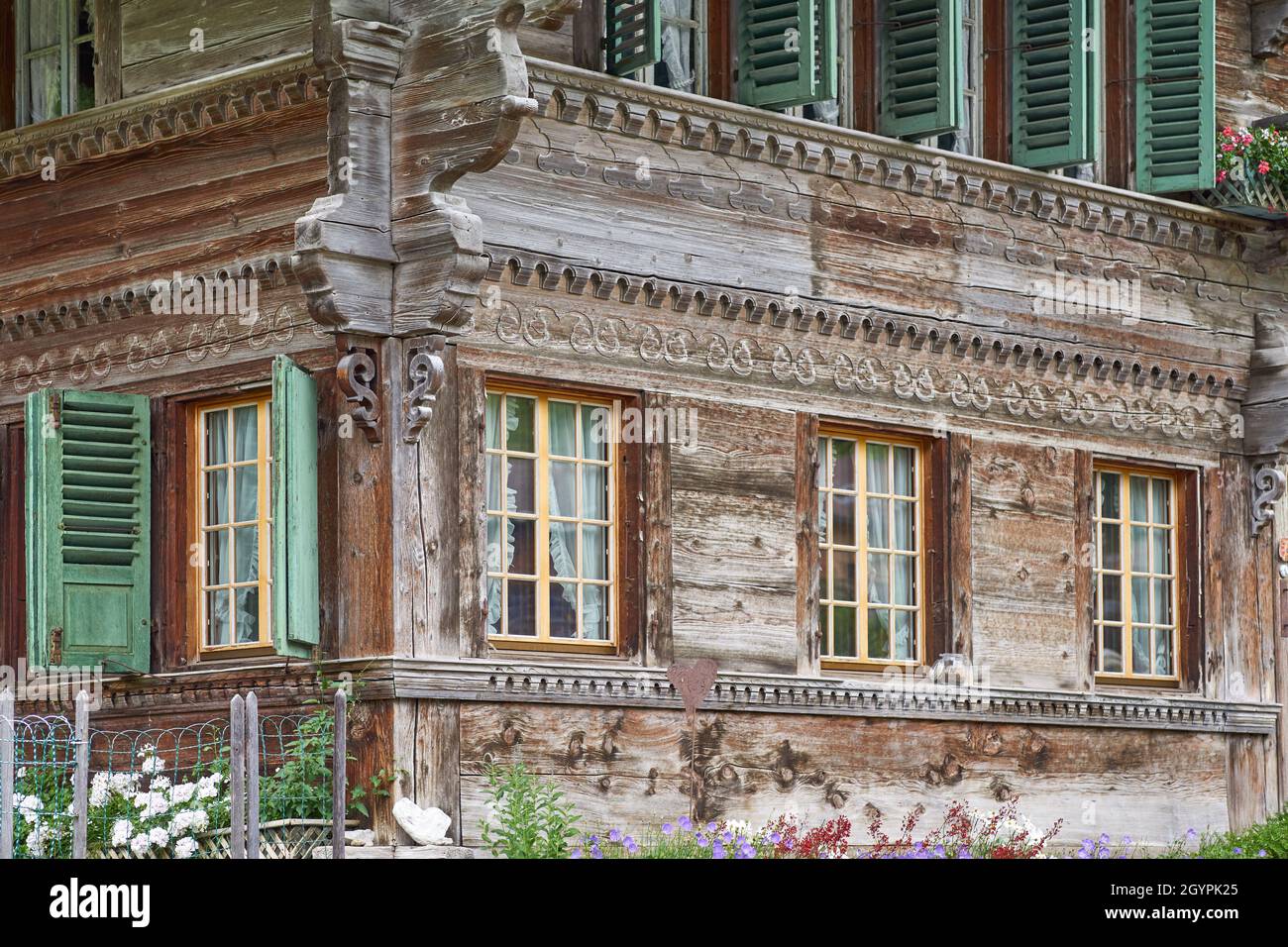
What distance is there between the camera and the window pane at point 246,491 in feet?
48.9

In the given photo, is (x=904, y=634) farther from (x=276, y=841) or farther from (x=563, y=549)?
(x=276, y=841)

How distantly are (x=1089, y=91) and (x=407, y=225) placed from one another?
18.9ft

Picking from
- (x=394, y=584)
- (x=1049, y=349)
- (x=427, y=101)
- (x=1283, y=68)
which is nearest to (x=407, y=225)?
(x=427, y=101)

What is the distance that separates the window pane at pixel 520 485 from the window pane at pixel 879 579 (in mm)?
2753

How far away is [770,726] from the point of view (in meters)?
15.6

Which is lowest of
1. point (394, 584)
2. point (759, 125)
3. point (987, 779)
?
point (987, 779)

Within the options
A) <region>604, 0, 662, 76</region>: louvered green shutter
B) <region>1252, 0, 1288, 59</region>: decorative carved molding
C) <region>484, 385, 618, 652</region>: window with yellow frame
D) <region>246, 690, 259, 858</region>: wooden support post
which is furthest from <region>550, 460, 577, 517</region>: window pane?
<region>1252, 0, 1288, 59</region>: decorative carved molding

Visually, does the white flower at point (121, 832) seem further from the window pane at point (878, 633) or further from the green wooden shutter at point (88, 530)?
the window pane at point (878, 633)

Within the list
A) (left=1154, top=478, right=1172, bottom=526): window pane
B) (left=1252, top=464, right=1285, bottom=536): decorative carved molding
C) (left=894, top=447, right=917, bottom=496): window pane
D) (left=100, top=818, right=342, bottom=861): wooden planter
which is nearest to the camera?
(left=100, top=818, right=342, bottom=861): wooden planter

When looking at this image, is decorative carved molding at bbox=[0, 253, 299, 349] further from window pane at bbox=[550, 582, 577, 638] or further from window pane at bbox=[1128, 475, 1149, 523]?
window pane at bbox=[1128, 475, 1149, 523]

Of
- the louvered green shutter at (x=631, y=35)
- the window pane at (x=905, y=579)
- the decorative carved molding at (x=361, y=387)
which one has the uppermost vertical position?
the louvered green shutter at (x=631, y=35)

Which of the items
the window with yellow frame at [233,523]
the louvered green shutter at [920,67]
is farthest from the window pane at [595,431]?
the louvered green shutter at [920,67]

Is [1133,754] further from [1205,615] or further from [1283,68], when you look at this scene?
[1283,68]

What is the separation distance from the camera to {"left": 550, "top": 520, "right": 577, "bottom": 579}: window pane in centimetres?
1489
